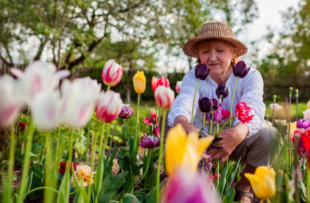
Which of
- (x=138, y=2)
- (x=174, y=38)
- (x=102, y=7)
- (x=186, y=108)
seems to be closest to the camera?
(x=186, y=108)

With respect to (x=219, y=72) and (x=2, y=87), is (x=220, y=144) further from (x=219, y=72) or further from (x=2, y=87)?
(x=2, y=87)

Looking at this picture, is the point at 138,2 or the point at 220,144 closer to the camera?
the point at 220,144

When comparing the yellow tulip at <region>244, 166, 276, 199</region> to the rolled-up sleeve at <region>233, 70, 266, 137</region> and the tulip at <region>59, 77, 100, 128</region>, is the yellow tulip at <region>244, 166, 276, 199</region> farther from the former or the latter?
the rolled-up sleeve at <region>233, 70, 266, 137</region>

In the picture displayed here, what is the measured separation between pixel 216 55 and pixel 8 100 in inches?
62.1

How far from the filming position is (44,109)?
41cm

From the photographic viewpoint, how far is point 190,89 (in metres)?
1.79

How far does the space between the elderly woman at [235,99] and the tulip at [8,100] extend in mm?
1002

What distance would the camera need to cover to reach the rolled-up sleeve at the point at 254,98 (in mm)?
1542

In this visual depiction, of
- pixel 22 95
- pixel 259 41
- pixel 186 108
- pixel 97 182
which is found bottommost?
pixel 97 182

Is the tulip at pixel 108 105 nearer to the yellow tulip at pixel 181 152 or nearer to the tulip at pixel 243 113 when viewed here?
the yellow tulip at pixel 181 152

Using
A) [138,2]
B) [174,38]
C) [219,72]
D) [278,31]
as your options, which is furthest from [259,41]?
[219,72]

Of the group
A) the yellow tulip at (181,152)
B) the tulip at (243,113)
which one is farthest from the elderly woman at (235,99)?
the yellow tulip at (181,152)

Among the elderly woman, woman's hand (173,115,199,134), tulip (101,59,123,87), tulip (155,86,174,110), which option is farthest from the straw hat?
tulip (155,86,174,110)

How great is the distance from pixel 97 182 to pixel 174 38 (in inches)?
314
